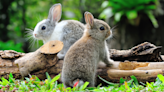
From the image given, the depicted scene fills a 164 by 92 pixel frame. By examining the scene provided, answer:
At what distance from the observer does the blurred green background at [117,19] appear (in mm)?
10117

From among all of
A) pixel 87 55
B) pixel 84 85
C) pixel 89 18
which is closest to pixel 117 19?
pixel 89 18

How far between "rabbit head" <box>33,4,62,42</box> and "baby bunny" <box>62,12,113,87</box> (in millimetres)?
1094

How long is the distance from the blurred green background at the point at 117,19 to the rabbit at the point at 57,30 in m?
4.22

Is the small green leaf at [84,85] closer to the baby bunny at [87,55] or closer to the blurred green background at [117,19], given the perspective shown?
the baby bunny at [87,55]

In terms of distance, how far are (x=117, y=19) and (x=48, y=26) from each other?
599 centimetres

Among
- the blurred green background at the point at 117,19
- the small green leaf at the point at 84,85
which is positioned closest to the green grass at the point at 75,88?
the small green leaf at the point at 84,85

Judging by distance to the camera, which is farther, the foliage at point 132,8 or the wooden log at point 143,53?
the foliage at point 132,8

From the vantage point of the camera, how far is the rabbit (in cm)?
479

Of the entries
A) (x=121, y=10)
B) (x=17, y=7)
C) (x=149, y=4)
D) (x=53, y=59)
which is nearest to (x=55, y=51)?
(x=53, y=59)

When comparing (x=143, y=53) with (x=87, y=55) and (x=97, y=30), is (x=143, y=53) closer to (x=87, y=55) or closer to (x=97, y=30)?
(x=97, y=30)

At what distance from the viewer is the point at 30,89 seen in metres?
3.62

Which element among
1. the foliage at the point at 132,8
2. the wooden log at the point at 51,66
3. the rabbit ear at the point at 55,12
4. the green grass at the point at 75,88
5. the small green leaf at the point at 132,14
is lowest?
the green grass at the point at 75,88

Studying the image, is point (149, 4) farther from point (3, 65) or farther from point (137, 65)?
point (3, 65)

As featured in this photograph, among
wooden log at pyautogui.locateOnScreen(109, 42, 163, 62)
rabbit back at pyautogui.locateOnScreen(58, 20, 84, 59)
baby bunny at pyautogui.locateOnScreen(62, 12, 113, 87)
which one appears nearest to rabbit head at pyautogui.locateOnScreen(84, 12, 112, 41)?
baby bunny at pyautogui.locateOnScreen(62, 12, 113, 87)
